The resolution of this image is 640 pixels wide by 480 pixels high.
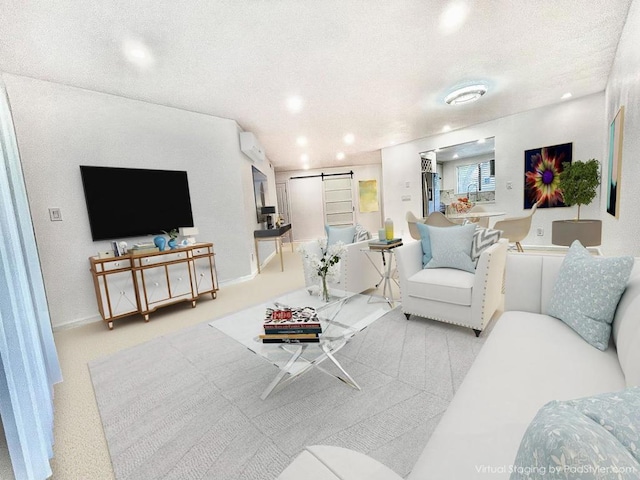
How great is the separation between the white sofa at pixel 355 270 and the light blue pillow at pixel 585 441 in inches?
99.1

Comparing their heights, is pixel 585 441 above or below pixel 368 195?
below

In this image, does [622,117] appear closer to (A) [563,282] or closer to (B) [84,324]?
(A) [563,282]

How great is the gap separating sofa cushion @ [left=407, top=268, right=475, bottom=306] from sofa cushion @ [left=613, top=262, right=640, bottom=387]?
3.34 ft

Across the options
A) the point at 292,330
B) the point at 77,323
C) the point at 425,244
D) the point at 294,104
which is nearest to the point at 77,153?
the point at 77,323

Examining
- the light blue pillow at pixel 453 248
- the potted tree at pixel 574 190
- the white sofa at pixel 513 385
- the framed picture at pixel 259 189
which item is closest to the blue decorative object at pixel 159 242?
the framed picture at pixel 259 189

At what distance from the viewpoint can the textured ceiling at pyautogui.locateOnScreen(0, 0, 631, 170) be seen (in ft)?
6.81

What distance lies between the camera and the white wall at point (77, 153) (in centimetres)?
283

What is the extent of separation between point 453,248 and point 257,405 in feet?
6.81

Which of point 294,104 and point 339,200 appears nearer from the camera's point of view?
point 294,104

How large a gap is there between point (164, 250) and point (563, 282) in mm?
3715

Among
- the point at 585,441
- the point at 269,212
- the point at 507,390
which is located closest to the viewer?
the point at 585,441

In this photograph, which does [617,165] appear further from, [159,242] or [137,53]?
[159,242]

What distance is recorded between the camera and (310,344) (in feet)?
5.28

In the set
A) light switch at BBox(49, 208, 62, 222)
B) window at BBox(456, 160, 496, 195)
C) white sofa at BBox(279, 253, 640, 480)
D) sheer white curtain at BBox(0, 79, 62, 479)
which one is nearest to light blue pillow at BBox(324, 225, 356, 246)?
white sofa at BBox(279, 253, 640, 480)
